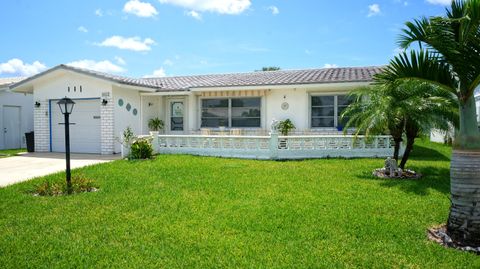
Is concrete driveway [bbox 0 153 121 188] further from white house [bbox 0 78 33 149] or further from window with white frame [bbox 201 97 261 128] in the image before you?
white house [bbox 0 78 33 149]

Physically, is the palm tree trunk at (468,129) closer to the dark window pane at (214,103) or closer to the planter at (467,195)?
the planter at (467,195)

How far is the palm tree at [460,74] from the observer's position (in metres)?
5.03

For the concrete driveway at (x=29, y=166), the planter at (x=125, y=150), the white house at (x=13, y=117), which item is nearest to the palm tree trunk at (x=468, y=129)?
the concrete driveway at (x=29, y=166)

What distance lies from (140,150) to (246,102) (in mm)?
6642

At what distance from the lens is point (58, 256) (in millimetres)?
4797

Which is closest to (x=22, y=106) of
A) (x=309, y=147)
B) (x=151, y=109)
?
(x=151, y=109)

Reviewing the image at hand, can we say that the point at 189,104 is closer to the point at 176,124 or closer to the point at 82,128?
the point at 176,124

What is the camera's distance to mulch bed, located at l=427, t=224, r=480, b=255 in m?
5.00

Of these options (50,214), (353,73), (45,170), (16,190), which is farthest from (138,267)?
(353,73)

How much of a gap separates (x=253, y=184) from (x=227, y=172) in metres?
1.88

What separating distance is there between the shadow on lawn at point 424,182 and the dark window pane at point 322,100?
259 inches

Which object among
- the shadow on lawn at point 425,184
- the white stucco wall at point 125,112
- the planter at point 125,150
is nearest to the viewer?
the shadow on lawn at point 425,184

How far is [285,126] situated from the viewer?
17.0 meters

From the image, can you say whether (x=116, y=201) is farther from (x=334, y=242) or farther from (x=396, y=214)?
(x=396, y=214)
